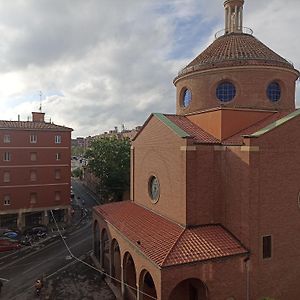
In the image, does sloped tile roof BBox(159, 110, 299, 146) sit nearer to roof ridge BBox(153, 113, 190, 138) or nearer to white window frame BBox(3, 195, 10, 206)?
roof ridge BBox(153, 113, 190, 138)

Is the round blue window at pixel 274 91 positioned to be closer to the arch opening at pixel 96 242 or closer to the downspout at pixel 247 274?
the downspout at pixel 247 274

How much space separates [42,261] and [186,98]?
17068 millimetres

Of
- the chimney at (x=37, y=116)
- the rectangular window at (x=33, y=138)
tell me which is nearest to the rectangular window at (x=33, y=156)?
the rectangular window at (x=33, y=138)

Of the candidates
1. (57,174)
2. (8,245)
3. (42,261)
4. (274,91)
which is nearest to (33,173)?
(57,174)

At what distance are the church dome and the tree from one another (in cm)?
2044

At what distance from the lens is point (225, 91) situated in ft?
69.5

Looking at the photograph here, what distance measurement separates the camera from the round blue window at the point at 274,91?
21031 mm

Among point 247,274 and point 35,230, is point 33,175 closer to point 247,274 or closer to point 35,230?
point 35,230

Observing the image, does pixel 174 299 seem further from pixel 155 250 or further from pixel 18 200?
pixel 18 200

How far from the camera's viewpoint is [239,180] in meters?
17.0

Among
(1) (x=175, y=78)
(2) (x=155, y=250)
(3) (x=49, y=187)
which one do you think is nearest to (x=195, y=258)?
(2) (x=155, y=250)

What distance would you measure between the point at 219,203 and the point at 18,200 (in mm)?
26375

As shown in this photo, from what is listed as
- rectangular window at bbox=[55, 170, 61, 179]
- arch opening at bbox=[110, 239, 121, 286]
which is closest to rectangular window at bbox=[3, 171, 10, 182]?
rectangular window at bbox=[55, 170, 61, 179]

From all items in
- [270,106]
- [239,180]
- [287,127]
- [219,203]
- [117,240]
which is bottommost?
[117,240]
